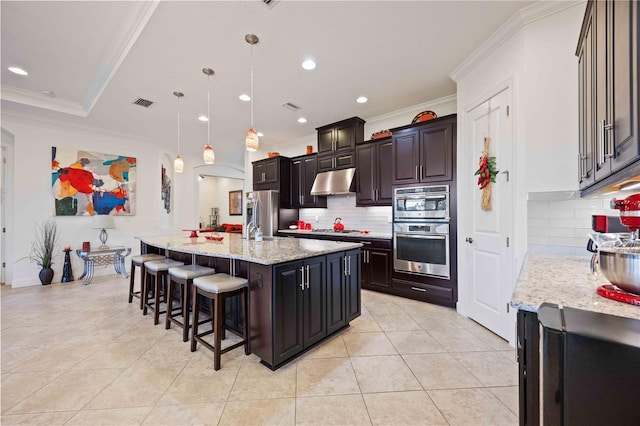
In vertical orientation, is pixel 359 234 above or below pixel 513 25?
below

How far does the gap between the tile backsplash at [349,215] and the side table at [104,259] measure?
369 cm

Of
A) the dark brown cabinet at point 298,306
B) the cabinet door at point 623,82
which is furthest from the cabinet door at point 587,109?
the dark brown cabinet at point 298,306

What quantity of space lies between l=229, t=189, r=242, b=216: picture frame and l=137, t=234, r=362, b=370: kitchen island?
7.79m

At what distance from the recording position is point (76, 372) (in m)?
1.98

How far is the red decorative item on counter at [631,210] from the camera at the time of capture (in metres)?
1.01

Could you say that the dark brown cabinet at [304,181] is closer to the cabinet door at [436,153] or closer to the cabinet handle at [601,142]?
the cabinet door at [436,153]

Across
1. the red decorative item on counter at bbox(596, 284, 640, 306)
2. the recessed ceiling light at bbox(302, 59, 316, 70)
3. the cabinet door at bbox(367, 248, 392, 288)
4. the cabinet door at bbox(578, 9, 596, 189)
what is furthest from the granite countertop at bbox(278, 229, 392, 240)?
the red decorative item on counter at bbox(596, 284, 640, 306)

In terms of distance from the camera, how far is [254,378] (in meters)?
1.90

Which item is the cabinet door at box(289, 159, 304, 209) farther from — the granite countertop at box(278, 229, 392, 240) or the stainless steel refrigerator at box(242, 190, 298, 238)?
the granite countertop at box(278, 229, 392, 240)

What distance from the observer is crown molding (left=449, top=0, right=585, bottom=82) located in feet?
6.91

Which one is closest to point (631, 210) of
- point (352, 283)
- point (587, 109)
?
point (587, 109)

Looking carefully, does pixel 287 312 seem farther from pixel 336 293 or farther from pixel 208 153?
pixel 208 153

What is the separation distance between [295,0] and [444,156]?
246 cm

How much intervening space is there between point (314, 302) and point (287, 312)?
0.31 metres
